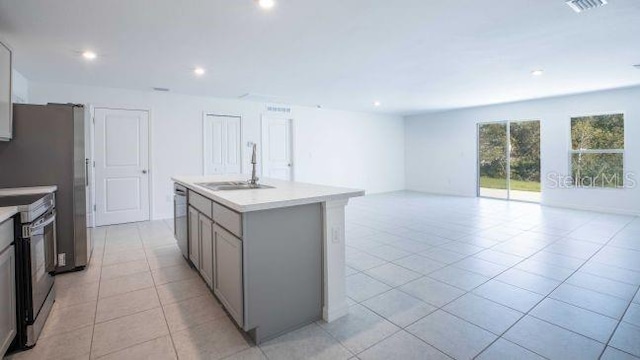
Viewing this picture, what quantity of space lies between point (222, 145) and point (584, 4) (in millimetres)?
5632

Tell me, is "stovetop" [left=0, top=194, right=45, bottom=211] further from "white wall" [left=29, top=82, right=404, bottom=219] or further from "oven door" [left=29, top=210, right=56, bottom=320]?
"white wall" [left=29, top=82, right=404, bottom=219]

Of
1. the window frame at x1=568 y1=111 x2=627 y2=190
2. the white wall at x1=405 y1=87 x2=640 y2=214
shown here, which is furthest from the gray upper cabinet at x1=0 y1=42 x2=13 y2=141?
the window frame at x1=568 y1=111 x2=627 y2=190

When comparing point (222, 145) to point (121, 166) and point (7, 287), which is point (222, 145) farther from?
point (7, 287)

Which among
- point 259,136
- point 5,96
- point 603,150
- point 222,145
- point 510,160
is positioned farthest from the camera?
point 510,160

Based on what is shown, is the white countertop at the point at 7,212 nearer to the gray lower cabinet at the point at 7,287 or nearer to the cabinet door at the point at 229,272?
the gray lower cabinet at the point at 7,287

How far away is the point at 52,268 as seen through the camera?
274cm

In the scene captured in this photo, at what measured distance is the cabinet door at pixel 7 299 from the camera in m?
1.77

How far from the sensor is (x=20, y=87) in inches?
173

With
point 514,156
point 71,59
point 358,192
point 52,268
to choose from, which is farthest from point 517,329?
point 514,156

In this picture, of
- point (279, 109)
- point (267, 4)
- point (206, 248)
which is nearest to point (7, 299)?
point (206, 248)

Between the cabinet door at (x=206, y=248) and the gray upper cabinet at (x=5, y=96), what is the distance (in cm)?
184

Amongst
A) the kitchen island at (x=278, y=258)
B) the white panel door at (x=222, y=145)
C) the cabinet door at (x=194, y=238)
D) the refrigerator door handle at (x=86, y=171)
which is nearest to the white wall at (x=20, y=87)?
the refrigerator door handle at (x=86, y=171)

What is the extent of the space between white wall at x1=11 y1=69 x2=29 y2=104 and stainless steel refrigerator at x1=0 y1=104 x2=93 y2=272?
4.93 feet

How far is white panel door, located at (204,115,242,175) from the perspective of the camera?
20.6 feet
